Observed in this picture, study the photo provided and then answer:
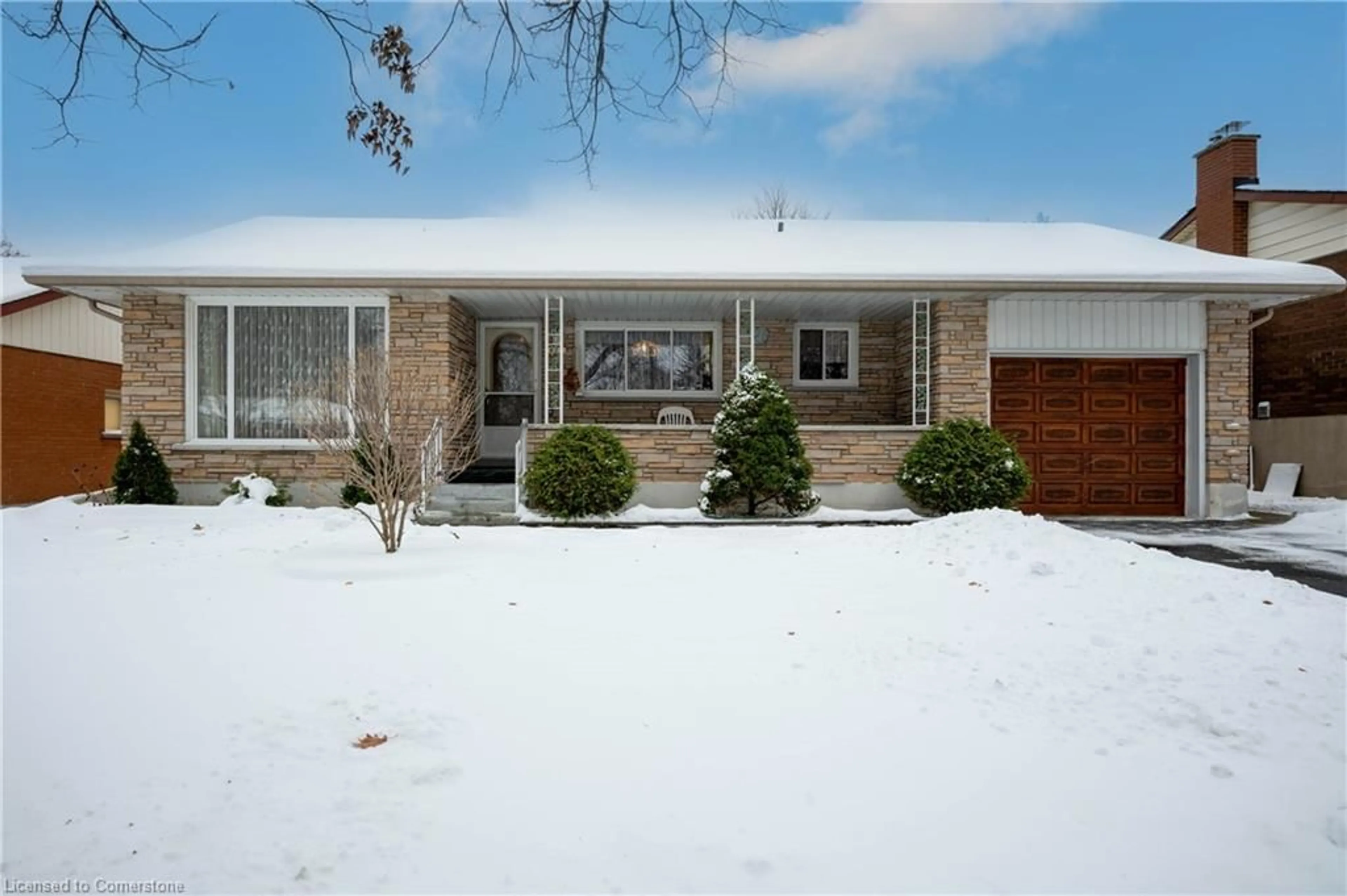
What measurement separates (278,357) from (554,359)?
3.99 metres

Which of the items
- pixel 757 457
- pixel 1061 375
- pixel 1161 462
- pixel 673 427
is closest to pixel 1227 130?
pixel 1061 375

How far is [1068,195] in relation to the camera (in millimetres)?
25250

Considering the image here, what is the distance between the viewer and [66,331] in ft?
45.0

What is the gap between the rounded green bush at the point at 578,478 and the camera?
384 inches

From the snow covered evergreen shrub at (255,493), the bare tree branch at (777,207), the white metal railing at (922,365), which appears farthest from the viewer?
the bare tree branch at (777,207)

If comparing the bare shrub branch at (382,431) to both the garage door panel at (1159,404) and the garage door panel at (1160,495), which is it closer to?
the garage door panel at (1159,404)

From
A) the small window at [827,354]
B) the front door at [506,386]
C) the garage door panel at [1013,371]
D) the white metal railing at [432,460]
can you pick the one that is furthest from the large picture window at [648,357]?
the garage door panel at [1013,371]

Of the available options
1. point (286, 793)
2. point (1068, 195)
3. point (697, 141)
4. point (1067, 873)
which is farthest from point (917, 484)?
point (1068, 195)

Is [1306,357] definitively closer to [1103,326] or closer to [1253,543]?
[1103,326]

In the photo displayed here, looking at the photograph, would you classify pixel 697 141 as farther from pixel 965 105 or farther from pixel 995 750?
pixel 965 105

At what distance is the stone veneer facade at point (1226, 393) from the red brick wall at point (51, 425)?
17639 millimetres

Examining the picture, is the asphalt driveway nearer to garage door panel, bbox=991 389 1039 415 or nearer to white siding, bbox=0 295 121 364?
garage door panel, bbox=991 389 1039 415

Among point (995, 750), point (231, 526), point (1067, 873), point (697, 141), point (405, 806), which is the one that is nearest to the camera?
point (1067, 873)

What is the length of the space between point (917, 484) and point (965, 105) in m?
9.21
